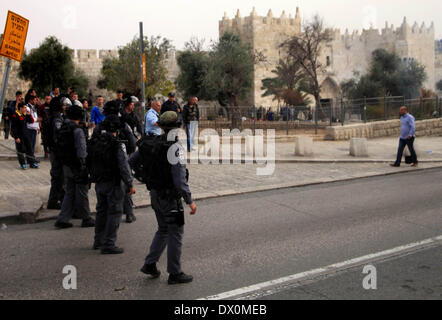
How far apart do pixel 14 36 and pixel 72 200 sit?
2.85 metres

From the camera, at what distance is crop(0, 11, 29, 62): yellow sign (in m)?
7.78

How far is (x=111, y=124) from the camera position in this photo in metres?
6.20

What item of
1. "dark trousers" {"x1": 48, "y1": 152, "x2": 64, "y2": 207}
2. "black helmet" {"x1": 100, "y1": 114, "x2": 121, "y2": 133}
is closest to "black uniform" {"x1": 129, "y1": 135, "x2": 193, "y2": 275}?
"black helmet" {"x1": 100, "y1": 114, "x2": 121, "y2": 133}

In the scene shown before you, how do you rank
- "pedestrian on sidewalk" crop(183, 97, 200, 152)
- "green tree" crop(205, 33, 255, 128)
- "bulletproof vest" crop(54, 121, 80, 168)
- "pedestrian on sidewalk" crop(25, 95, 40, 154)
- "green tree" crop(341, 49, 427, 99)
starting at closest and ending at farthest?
"bulletproof vest" crop(54, 121, 80, 168)
"pedestrian on sidewalk" crop(25, 95, 40, 154)
"pedestrian on sidewalk" crop(183, 97, 200, 152)
"green tree" crop(205, 33, 255, 128)
"green tree" crop(341, 49, 427, 99)

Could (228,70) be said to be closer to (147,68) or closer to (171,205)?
(147,68)

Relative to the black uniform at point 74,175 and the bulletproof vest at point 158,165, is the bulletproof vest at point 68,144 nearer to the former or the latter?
the black uniform at point 74,175

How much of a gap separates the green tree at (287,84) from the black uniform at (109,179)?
113 ft

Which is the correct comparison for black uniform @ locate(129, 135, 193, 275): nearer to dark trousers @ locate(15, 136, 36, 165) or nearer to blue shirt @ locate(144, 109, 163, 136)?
blue shirt @ locate(144, 109, 163, 136)

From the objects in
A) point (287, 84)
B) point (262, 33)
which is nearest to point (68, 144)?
point (287, 84)

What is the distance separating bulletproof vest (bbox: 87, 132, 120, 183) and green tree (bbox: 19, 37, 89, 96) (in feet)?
103

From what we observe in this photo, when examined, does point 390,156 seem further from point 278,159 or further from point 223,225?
point 223,225

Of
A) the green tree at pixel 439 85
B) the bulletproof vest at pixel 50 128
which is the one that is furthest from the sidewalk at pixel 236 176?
the green tree at pixel 439 85

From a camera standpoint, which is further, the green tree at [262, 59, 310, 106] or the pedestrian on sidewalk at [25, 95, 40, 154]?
the green tree at [262, 59, 310, 106]

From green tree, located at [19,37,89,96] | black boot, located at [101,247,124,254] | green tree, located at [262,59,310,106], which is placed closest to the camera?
black boot, located at [101,247,124,254]
